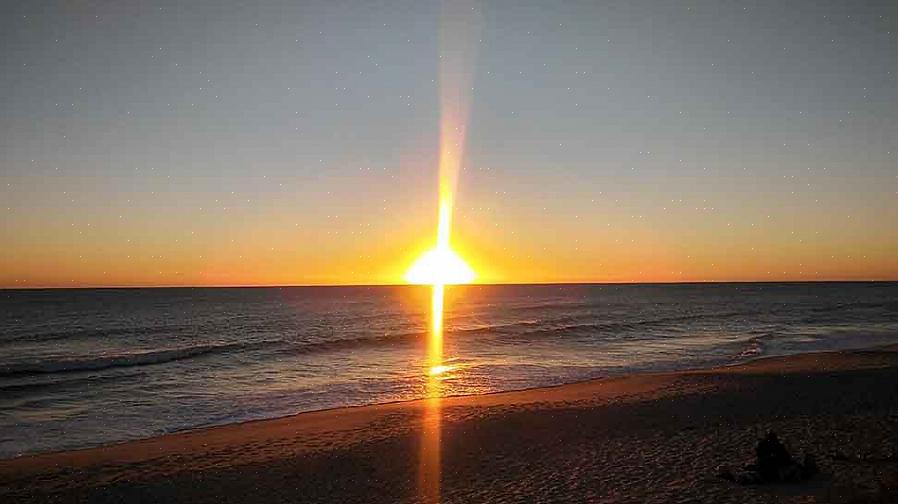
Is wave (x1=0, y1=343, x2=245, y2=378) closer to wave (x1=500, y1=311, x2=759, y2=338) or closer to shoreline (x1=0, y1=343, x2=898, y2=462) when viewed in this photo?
shoreline (x1=0, y1=343, x2=898, y2=462)

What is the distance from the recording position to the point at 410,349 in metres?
40.3

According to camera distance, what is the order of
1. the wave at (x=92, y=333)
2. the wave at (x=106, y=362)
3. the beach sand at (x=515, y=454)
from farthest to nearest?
1. the wave at (x=92, y=333)
2. the wave at (x=106, y=362)
3. the beach sand at (x=515, y=454)

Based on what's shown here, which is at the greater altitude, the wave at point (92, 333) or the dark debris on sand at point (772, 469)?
the dark debris on sand at point (772, 469)

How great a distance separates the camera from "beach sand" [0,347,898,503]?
11.0 meters

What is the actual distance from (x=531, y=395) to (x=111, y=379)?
19.6 m

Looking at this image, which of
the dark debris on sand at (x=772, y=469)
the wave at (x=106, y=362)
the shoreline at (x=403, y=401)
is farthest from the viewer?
the wave at (x=106, y=362)

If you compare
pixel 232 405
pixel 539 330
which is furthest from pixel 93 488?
pixel 539 330

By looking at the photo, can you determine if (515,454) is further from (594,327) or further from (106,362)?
(594,327)

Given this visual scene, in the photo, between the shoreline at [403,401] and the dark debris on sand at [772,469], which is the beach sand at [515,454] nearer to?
the dark debris on sand at [772,469]

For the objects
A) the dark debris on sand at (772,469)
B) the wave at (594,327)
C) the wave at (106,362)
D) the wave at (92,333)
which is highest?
the dark debris on sand at (772,469)

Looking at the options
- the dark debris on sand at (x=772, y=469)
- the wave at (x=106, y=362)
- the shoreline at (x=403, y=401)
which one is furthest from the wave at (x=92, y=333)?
the dark debris on sand at (x=772, y=469)

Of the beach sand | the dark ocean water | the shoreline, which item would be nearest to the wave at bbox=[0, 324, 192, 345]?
the dark ocean water

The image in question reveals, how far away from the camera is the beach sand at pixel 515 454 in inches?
434

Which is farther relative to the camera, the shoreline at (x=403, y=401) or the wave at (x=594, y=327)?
the wave at (x=594, y=327)
